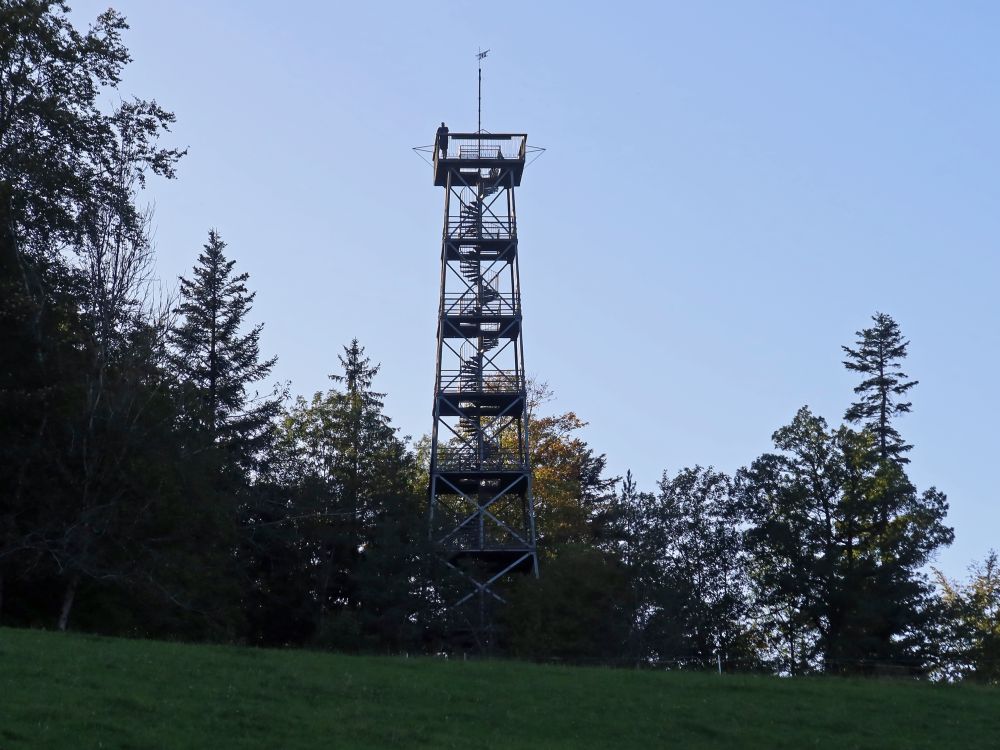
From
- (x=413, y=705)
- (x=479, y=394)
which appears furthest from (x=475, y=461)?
(x=413, y=705)

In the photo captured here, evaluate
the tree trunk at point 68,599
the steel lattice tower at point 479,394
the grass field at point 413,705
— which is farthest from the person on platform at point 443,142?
the grass field at point 413,705

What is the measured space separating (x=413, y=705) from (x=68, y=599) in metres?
15.1

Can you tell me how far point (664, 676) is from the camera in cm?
2464

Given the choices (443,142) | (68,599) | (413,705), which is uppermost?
(443,142)

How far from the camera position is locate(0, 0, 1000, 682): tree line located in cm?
3106

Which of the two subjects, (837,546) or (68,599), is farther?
(837,546)

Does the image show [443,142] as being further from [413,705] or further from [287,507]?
[413,705]

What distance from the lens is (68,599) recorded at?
31.5 meters

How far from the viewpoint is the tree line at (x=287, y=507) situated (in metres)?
31.1

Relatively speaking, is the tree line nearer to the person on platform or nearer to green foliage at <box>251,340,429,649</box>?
green foliage at <box>251,340,429,649</box>

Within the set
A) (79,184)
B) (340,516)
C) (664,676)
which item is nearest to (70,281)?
(79,184)

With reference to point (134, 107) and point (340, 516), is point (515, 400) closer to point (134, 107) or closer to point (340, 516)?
→ point (340, 516)

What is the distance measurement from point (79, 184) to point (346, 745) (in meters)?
19.2

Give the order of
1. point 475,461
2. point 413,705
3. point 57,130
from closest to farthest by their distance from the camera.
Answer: point 413,705
point 57,130
point 475,461
